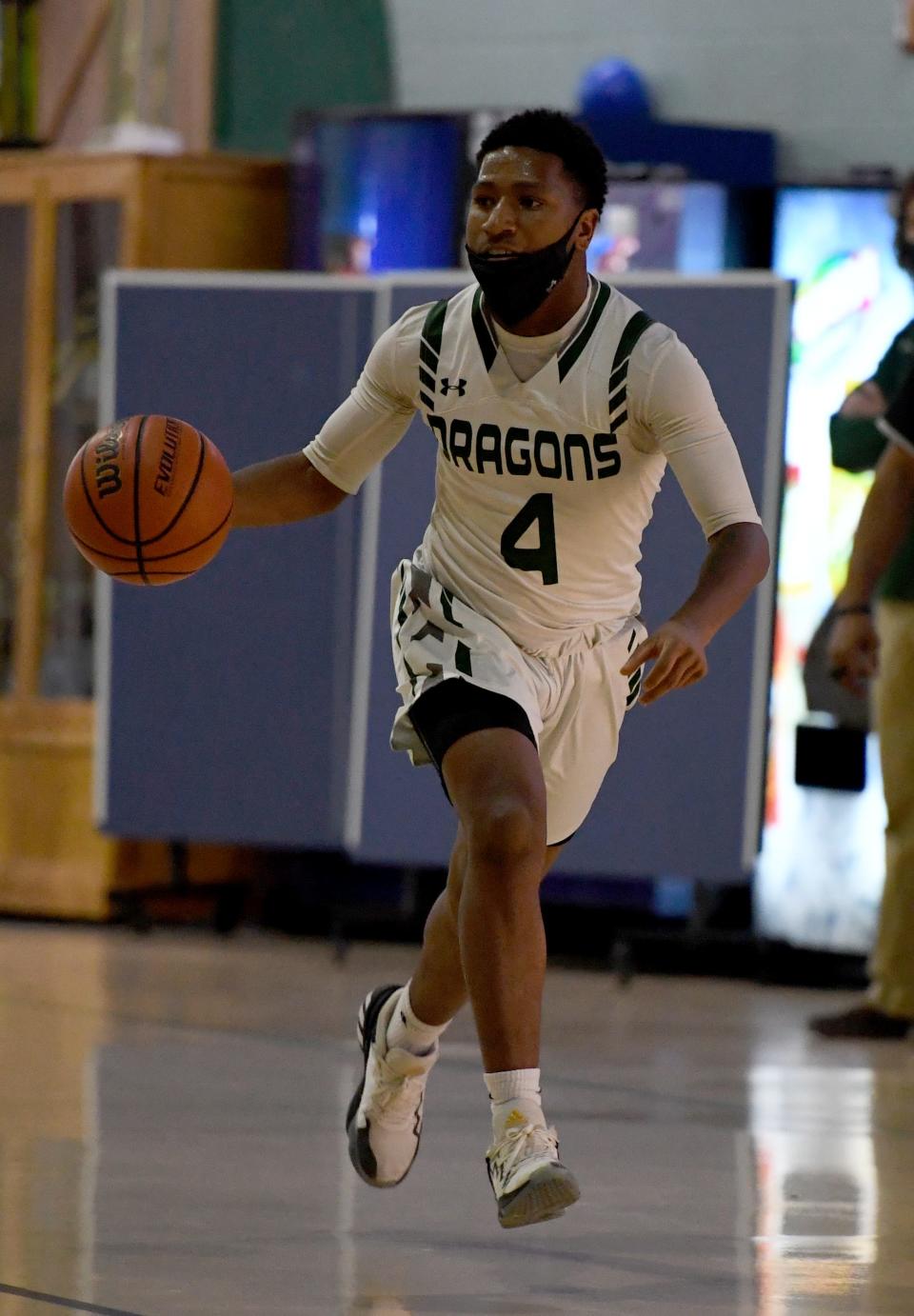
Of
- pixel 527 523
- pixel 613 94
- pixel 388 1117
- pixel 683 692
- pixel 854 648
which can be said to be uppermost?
pixel 613 94

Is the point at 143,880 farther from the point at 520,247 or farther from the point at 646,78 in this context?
the point at 520,247

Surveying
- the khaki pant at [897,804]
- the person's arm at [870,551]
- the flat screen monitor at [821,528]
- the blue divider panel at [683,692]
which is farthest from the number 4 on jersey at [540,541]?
the flat screen monitor at [821,528]

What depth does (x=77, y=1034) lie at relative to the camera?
5816 millimetres

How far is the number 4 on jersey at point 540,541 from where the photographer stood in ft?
12.6

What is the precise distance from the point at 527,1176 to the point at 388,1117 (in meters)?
0.68

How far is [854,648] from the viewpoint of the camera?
5934 mm

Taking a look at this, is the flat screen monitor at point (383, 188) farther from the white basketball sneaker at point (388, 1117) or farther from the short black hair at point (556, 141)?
the white basketball sneaker at point (388, 1117)

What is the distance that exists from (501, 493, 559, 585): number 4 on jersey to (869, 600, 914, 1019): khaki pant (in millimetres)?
2348

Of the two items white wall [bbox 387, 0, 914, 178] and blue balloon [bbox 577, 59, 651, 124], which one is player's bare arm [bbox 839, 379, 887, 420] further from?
blue balloon [bbox 577, 59, 651, 124]

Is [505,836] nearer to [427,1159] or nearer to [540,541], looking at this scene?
[540,541]

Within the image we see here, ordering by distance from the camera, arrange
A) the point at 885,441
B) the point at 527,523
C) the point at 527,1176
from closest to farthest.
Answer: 1. the point at 527,1176
2. the point at 527,523
3. the point at 885,441

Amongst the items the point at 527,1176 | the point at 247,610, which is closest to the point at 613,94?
the point at 247,610

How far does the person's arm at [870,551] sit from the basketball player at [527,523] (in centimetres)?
196

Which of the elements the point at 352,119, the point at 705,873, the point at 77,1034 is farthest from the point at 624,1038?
the point at 352,119
